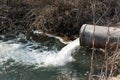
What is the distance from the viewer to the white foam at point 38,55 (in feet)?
19.5

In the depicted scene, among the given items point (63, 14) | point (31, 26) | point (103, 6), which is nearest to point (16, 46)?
point (31, 26)

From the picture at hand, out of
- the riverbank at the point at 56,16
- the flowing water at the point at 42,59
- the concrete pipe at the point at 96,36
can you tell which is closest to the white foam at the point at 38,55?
the flowing water at the point at 42,59

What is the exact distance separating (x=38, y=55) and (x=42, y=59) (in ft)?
0.80

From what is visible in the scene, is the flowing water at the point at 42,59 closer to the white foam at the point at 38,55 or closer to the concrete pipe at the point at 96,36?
the white foam at the point at 38,55

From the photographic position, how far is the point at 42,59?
19.9 feet

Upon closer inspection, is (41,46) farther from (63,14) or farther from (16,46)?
(63,14)

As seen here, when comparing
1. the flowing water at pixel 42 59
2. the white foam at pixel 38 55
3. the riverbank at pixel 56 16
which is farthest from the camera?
the riverbank at pixel 56 16

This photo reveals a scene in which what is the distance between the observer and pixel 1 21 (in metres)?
7.54

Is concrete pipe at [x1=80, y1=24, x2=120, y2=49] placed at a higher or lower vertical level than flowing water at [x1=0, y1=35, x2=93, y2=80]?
higher

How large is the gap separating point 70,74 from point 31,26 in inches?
91.5

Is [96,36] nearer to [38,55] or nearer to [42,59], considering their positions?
[42,59]

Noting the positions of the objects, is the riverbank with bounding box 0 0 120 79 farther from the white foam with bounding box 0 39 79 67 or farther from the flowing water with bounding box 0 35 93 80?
the white foam with bounding box 0 39 79 67

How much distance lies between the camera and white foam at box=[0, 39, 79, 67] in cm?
595

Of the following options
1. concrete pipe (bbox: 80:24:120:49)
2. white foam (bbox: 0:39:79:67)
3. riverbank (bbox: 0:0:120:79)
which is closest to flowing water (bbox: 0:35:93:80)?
white foam (bbox: 0:39:79:67)
